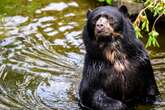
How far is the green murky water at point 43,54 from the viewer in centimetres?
924

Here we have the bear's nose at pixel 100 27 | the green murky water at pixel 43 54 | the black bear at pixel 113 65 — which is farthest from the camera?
the green murky water at pixel 43 54

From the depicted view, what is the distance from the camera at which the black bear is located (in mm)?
8430

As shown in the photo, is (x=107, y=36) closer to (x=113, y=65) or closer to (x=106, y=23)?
(x=106, y=23)

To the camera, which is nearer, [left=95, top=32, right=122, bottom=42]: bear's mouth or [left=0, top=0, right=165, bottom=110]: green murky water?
[left=95, top=32, right=122, bottom=42]: bear's mouth

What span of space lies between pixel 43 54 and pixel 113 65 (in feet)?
8.53

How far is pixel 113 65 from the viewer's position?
340 inches

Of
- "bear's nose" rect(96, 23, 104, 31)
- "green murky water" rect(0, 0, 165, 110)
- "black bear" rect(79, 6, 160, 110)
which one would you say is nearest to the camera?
"bear's nose" rect(96, 23, 104, 31)

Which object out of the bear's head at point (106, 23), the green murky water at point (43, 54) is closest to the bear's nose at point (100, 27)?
the bear's head at point (106, 23)

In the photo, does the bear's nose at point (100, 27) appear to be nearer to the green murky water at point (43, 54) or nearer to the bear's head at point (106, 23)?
the bear's head at point (106, 23)

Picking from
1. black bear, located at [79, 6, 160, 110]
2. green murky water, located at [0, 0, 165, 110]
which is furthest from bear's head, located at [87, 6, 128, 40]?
green murky water, located at [0, 0, 165, 110]

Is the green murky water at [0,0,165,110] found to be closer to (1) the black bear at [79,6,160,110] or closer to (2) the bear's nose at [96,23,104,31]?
(1) the black bear at [79,6,160,110]

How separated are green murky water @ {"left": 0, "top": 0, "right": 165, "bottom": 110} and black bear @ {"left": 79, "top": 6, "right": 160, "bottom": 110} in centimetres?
34

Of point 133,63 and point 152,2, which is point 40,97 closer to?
point 133,63

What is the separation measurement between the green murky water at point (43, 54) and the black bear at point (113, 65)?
1.11 ft
